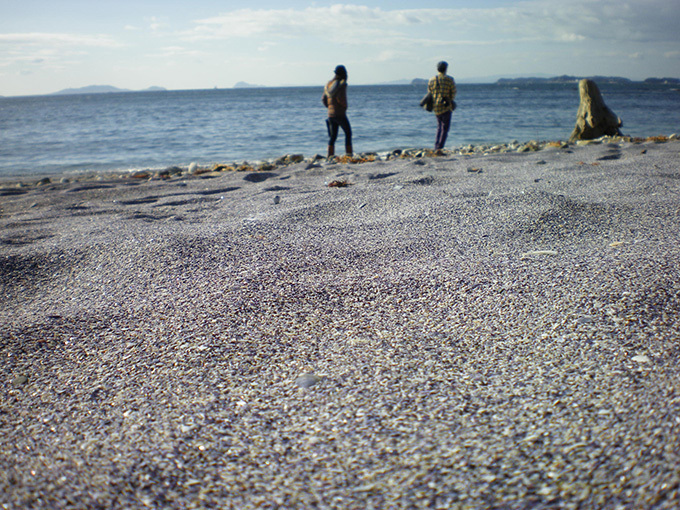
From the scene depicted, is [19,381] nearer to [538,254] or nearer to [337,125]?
[538,254]

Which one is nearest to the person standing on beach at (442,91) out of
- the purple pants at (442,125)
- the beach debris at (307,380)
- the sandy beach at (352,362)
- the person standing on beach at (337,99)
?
the purple pants at (442,125)

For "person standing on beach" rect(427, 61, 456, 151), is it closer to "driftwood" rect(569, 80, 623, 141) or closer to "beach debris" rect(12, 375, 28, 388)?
"driftwood" rect(569, 80, 623, 141)

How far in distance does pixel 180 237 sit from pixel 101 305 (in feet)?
3.06

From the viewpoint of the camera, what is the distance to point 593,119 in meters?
9.48

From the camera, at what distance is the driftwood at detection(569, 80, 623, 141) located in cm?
948

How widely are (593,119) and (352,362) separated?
10.2 meters

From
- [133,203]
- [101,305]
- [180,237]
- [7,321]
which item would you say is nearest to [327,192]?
[180,237]

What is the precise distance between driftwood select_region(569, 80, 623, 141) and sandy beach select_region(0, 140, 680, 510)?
7300mm

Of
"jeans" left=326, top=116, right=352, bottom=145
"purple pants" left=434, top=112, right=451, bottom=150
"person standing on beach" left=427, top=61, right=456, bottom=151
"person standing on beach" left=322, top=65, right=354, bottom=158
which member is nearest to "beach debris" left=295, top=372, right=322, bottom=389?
"person standing on beach" left=322, top=65, right=354, bottom=158

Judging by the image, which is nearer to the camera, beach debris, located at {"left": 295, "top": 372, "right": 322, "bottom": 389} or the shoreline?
beach debris, located at {"left": 295, "top": 372, "right": 322, "bottom": 389}

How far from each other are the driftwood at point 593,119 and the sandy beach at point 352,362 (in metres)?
7.30

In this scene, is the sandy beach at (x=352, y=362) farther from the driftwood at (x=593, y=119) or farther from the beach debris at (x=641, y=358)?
the driftwood at (x=593, y=119)

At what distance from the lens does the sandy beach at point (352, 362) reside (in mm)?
997

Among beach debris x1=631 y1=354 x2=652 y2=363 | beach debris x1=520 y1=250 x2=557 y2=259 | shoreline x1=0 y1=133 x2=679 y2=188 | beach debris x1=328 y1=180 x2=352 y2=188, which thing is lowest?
beach debris x1=631 y1=354 x2=652 y2=363
